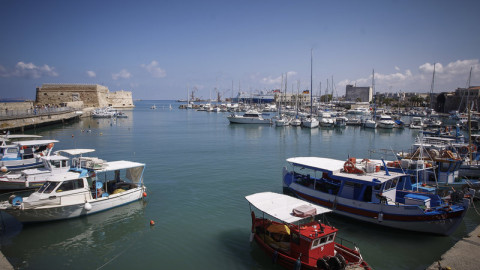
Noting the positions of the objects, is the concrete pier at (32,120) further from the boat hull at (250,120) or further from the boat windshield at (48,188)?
the boat windshield at (48,188)

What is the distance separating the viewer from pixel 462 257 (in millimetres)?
11961

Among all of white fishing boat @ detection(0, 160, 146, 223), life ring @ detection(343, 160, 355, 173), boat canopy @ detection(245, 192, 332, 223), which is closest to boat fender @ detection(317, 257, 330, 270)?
boat canopy @ detection(245, 192, 332, 223)

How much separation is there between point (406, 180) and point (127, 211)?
17.7 meters

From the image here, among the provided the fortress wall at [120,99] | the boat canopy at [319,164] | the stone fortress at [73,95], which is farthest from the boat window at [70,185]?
the fortress wall at [120,99]

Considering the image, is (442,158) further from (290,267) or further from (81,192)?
(81,192)

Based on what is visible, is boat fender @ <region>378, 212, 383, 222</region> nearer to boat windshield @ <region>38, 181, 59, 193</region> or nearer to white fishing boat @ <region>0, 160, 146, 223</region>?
white fishing boat @ <region>0, 160, 146, 223</region>

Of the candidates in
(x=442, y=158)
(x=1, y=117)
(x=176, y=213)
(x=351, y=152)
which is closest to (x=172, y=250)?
(x=176, y=213)

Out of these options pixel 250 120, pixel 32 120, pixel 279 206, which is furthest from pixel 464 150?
pixel 32 120

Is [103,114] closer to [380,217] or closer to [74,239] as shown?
[74,239]

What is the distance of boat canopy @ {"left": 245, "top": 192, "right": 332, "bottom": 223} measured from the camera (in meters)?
12.8

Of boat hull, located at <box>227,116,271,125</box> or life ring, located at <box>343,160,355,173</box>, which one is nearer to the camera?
life ring, located at <box>343,160,355,173</box>

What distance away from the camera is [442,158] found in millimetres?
22938

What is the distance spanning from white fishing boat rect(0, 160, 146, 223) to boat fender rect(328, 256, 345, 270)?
13.5 metres

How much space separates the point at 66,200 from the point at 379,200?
1752 centimetres
